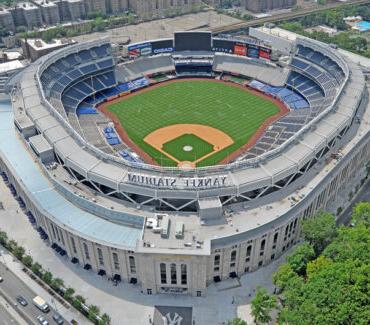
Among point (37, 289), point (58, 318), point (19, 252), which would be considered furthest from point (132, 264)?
point (19, 252)

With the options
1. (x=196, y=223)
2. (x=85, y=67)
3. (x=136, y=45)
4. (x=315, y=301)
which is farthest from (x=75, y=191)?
(x=136, y=45)

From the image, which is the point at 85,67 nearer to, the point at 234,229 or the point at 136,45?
the point at 136,45

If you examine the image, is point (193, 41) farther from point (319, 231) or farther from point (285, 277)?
point (285, 277)

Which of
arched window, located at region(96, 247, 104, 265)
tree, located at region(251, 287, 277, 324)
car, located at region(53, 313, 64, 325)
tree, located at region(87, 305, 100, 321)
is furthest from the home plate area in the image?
car, located at region(53, 313, 64, 325)

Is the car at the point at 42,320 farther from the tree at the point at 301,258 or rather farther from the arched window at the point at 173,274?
the tree at the point at 301,258

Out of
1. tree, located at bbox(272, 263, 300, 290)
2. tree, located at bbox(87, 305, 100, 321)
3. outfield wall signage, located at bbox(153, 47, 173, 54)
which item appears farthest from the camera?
outfield wall signage, located at bbox(153, 47, 173, 54)

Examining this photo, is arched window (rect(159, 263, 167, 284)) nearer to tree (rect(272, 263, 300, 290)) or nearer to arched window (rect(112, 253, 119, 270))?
arched window (rect(112, 253, 119, 270))
